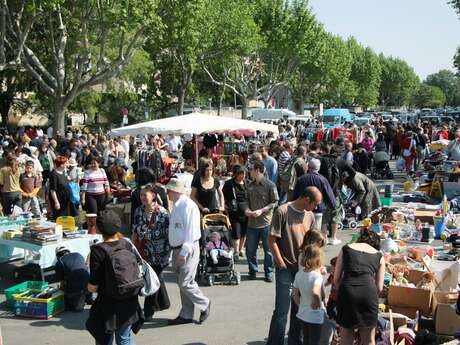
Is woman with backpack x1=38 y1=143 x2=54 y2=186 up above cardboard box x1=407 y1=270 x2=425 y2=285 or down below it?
above

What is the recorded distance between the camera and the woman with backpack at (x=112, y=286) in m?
4.93

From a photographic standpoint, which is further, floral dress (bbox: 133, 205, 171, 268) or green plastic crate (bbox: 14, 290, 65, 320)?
green plastic crate (bbox: 14, 290, 65, 320)

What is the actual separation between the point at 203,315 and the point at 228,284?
1665mm

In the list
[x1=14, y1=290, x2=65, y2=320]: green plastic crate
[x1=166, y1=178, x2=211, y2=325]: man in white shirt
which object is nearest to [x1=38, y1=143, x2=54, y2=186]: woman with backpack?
[x1=14, y1=290, x2=65, y2=320]: green plastic crate

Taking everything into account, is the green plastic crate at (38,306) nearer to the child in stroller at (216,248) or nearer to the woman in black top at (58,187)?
the child in stroller at (216,248)

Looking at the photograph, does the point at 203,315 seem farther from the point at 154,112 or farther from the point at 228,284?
the point at 154,112

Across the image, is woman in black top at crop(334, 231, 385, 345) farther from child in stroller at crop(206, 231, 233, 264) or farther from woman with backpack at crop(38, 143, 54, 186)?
woman with backpack at crop(38, 143, 54, 186)

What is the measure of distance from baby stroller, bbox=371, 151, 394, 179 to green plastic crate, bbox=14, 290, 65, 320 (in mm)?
14833

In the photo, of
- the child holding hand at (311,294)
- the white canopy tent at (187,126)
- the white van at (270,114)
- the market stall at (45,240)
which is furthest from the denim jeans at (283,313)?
the white van at (270,114)

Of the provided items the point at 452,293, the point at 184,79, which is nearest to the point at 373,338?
the point at 452,293

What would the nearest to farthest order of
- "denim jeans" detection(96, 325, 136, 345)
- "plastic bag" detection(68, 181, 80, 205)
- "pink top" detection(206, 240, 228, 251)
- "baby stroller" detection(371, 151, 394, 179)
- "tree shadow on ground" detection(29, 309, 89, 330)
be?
"denim jeans" detection(96, 325, 136, 345), "tree shadow on ground" detection(29, 309, 89, 330), "pink top" detection(206, 240, 228, 251), "plastic bag" detection(68, 181, 80, 205), "baby stroller" detection(371, 151, 394, 179)

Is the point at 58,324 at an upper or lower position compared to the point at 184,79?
lower

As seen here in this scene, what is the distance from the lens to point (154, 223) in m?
6.74

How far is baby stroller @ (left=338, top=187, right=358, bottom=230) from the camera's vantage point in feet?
40.7
